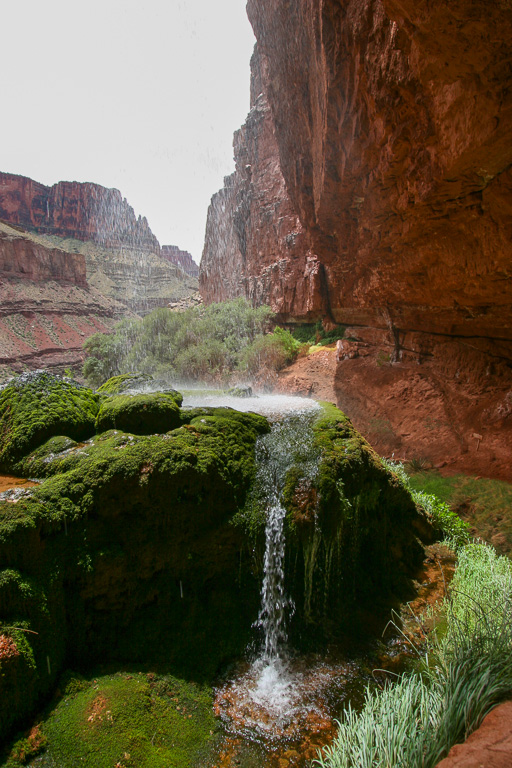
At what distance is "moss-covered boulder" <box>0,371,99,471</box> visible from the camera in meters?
4.84

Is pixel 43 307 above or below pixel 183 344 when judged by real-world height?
above

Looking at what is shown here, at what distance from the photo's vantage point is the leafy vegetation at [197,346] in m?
19.0

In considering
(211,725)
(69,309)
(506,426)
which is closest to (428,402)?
(506,426)

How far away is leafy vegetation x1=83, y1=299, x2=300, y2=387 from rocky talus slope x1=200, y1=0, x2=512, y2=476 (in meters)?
3.72

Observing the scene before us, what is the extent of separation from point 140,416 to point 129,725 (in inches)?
130

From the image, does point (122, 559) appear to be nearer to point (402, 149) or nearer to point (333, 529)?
point (333, 529)

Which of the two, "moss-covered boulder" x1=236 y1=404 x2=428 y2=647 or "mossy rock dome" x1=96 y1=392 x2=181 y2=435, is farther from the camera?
"mossy rock dome" x1=96 y1=392 x2=181 y2=435

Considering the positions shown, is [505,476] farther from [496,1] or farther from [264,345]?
[264,345]

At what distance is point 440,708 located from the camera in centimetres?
266

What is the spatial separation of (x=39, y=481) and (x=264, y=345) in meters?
15.2

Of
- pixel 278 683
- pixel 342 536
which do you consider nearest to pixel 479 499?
pixel 342 536

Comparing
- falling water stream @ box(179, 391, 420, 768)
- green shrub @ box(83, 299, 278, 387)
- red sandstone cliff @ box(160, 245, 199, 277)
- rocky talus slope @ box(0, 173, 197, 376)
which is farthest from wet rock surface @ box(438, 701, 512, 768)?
red sandstone cliff @ box(160, 245, 199, 277)

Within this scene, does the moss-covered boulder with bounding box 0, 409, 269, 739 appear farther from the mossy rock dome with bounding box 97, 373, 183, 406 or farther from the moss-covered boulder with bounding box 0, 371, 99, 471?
the mossy rock dome with bounding box 97, 373, 183, 406

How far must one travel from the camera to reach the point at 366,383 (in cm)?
1380
